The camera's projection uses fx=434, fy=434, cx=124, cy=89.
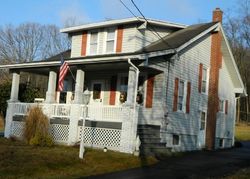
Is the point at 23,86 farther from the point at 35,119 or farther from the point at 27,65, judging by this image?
the point at 35,119

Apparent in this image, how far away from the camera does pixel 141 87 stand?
22516 millimetres

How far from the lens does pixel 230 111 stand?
100ft

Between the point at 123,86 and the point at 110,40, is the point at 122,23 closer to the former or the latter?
the point at 110,40

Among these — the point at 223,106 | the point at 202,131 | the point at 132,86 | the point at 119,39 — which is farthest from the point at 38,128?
the point at 223,106

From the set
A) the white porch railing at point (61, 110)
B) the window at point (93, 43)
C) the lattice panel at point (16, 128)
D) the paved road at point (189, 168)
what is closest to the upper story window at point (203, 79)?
the paved road at point (189, 168)

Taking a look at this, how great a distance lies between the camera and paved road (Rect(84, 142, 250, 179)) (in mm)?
14688

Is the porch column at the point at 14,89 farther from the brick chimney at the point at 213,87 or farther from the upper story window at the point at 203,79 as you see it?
the brick chimney at the point at 213,87

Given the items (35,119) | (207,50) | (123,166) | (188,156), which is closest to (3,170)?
(123,166)

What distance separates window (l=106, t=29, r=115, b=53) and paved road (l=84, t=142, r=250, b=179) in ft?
23.5

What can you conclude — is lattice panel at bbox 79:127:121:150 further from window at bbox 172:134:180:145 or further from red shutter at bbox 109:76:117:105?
window at bbox 172:134:180:145

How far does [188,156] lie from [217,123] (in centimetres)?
718

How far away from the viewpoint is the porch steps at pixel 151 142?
19609mm

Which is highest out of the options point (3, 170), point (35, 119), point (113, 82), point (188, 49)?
point (188, 49)

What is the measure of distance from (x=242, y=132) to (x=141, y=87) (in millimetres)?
26852
